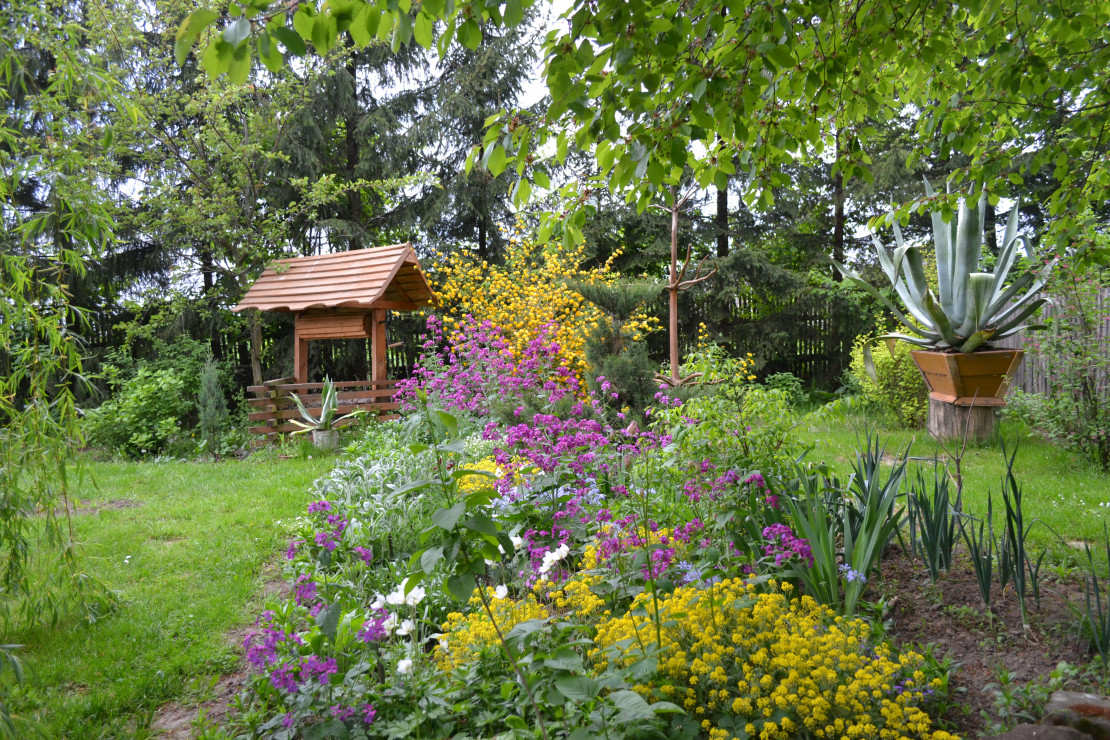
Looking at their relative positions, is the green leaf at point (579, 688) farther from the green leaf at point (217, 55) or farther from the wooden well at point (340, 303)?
the wooden well at point (340, 303)

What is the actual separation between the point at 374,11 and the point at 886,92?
2.75 m

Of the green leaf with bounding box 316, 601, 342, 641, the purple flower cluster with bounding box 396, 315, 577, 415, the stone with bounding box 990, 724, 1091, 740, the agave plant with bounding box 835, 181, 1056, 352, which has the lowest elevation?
the stone with bounding box 990, 724, 1091, 740

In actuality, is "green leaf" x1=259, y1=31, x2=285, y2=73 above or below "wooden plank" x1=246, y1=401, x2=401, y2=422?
above

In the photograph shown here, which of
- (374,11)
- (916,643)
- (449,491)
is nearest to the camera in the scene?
(374,11)

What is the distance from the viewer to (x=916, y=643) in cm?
217

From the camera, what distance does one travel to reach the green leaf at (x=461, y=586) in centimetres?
133

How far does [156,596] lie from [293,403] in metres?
4.89

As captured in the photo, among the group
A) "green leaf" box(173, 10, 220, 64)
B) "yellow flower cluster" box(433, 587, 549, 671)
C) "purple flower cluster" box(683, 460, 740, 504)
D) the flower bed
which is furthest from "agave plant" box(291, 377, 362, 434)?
"green leaf" box(173, 10, 220, 64)

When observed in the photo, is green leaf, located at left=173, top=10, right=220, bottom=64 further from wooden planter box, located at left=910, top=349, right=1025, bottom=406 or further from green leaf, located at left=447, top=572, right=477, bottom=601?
wooden planter box, located at left=910, top=349, right=1025, bottom=406

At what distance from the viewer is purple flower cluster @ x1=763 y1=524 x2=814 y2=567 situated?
2273mm

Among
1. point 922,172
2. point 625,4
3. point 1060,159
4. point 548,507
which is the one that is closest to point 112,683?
point 548,507

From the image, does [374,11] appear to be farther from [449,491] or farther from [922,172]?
[922,172]

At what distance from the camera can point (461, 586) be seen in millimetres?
1359

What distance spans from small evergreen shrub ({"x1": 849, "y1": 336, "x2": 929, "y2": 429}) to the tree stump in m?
1.37
